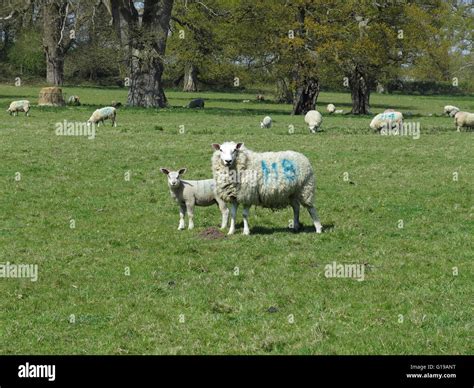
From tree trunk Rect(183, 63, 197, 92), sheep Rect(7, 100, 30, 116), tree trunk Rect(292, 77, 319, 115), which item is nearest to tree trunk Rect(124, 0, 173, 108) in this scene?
tree trunk Rect(292, 77, 319, 115)

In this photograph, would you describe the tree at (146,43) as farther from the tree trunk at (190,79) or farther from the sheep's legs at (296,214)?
the tree trunk at (190,79)

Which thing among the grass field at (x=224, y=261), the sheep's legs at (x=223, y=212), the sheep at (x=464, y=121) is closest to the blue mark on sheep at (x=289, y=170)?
the grass field at (x=224, y=261)

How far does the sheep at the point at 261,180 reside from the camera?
48.1 feet

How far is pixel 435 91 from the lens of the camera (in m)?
97.5

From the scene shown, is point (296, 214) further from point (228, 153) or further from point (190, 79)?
point (190, 79)

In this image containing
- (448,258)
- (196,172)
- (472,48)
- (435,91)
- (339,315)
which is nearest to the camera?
(339,315)

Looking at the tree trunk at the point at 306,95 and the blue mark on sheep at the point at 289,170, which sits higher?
the tree trunk at the point at 306,95

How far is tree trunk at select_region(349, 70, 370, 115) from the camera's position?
52562 mm

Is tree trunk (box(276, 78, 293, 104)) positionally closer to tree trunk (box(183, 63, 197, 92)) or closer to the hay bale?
tree trunk (box(183, 63, 197, 92))

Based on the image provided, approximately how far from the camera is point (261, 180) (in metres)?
14.6

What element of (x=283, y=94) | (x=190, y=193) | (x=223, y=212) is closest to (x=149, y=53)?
(x=283, y=94)
